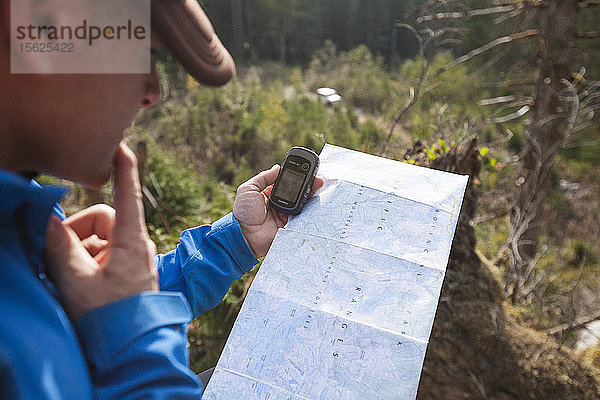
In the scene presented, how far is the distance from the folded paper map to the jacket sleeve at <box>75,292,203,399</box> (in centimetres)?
39

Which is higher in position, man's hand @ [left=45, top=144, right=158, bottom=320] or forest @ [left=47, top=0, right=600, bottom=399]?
man's hand @ [left=45, top=144, right=158, bottom=320]

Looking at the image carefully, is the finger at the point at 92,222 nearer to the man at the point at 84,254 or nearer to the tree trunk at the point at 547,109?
the man at the point at 84,254

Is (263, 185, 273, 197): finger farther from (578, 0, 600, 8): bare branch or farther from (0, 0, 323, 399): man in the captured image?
(578, 0, 600, 8): bare branch

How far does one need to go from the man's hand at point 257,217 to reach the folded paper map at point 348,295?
8cm

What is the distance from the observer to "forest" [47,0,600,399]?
1.92 meters

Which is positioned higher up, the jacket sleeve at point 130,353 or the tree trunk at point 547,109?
the jacket sleeve at point 130,353

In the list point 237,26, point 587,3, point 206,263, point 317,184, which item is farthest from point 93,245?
point 237,26

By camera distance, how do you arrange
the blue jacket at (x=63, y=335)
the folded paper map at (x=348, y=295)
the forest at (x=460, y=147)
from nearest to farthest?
the blue jacket at (x=63, y=335), the folded paper map at (x=348, y=295), the forest at (x=460, y=147)

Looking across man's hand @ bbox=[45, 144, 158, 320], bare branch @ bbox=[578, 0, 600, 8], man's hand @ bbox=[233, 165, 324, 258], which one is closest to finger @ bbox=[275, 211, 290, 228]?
man's hand @ bbox=[233, 165, 324, 258]

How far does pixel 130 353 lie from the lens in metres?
0.61

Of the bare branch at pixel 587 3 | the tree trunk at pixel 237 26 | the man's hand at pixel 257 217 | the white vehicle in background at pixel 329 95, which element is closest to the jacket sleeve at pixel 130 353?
the man's hand at pixel 257 217

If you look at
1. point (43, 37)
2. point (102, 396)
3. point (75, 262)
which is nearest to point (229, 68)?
point (43, 37)

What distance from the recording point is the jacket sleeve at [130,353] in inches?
23.7

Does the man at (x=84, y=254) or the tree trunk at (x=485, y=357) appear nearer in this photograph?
the man at (x=84, y=254)
